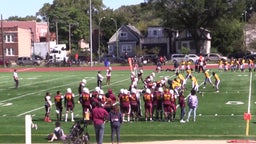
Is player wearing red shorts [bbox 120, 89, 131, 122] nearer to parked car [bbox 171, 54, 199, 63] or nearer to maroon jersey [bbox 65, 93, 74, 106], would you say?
maroon jersey [bbox 65, 93, 74, 106]

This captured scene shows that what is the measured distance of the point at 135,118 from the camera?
27438mm

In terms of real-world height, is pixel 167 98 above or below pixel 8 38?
below

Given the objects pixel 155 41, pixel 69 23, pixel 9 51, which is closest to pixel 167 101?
pixel 9 51

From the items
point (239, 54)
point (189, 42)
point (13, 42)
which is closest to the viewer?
point (239, 54)

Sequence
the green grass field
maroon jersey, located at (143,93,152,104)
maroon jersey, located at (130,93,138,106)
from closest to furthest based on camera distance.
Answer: the green grass field, maroon jersey, located at (130,93,138,106), maroon jersey, located at (143,93,152,104)

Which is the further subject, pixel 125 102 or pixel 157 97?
pixel 157 97

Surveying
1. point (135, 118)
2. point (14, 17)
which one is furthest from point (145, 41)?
point (135, 118)

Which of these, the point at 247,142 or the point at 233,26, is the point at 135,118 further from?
the point at 233,26

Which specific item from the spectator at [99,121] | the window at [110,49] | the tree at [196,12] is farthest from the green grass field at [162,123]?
the window at [110,49]

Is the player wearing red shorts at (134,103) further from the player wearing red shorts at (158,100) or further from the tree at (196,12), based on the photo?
the tree at (196,12)

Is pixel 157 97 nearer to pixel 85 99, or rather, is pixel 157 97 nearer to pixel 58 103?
pixel 85 99

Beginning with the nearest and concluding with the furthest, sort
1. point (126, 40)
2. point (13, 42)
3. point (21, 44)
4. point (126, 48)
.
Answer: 1. point (13, 42)
2. point (21, 44)
3. point (126, 40)
4. point (126, 48)

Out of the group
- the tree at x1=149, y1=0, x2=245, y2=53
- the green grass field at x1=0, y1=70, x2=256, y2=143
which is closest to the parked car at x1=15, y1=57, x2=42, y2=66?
the tree at x1=149, y1=0, x2=245, y2=53

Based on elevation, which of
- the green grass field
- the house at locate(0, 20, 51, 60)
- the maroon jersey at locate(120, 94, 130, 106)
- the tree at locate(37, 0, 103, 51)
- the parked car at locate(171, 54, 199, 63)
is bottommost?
the green grass field
